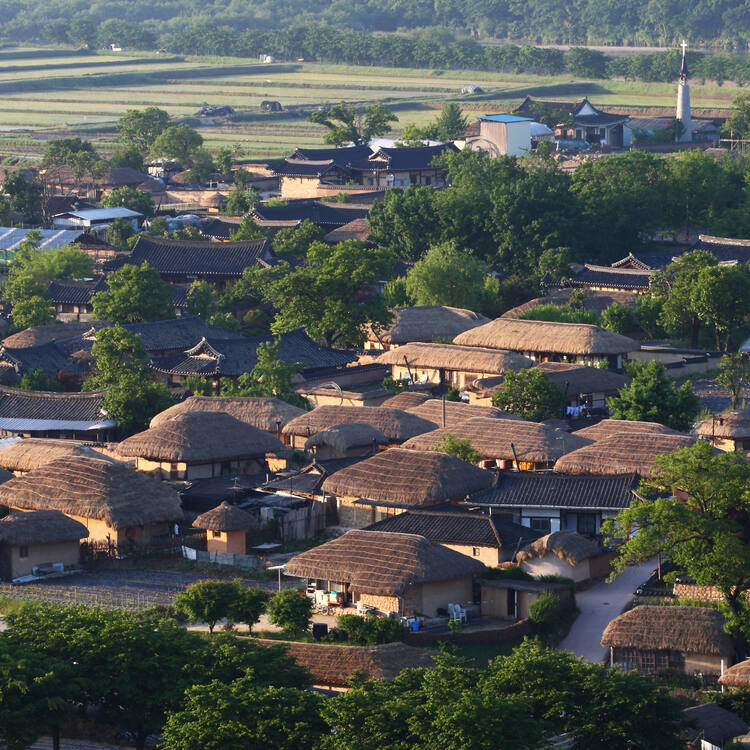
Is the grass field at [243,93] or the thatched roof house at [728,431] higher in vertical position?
the grass field at [243,93]

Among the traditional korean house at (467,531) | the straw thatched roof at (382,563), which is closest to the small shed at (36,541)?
the straw thatched roof at (382,563)

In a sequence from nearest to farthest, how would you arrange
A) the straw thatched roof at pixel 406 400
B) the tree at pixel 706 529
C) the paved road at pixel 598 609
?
1. the tree at pixel 706 529
2. the paved road at pixel 598 609
3. the straw thatched roof at pixel 406 400

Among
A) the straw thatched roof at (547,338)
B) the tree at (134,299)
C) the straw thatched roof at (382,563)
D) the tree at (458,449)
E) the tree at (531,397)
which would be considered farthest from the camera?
the tree at (134,299)

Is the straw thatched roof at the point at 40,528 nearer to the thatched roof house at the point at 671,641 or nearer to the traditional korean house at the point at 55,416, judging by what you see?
the traditional korean house at the point at 55,416

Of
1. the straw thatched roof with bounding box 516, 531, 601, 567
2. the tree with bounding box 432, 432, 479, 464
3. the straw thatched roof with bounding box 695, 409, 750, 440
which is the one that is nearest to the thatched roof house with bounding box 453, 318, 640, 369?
the straw thatched roof with bounding box 695, 409, 750, 440

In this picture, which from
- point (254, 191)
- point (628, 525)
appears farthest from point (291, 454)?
point (254, 191)

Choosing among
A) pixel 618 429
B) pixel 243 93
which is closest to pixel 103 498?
pixel 618 429

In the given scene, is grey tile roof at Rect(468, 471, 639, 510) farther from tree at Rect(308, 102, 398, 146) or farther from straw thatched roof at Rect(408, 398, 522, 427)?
tree at Rect(308, 102, 398, 146)
